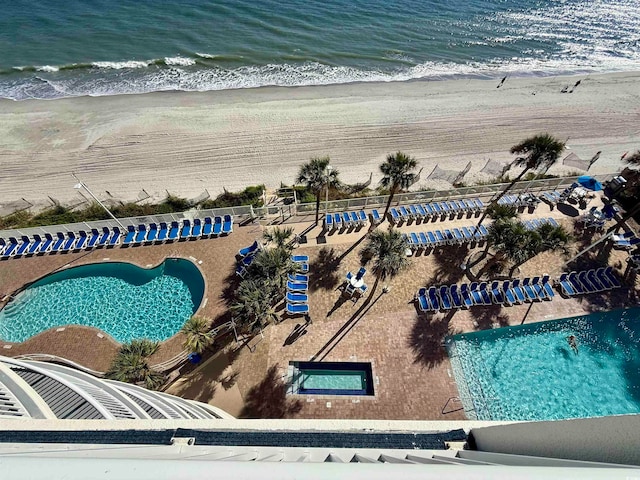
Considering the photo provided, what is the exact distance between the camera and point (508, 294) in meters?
19.9

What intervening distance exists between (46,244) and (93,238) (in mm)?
3347

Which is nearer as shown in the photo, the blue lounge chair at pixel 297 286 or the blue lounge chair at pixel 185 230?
the blue lounge chair at pixel 297 286

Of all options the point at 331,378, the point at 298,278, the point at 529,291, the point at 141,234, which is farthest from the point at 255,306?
the point at 529,291

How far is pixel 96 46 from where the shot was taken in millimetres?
48094

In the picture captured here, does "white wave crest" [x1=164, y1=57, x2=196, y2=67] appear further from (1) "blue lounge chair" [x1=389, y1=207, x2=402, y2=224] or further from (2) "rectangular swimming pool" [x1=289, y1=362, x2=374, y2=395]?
(2) "rectangular swimming pool" [x1=289, y1=362, x2=374, y2=395]

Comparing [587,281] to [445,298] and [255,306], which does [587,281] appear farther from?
[255,306]

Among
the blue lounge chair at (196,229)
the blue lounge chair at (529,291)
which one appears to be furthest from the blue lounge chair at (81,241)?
the blue lounge chair at (529,291)

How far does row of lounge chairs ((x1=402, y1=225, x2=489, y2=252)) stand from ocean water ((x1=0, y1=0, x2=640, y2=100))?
3111 cm

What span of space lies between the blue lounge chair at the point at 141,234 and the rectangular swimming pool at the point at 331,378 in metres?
15.1

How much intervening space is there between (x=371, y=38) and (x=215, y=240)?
46.6m

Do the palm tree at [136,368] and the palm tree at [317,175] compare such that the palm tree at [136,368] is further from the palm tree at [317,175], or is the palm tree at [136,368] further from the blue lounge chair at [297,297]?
the palm tree at [317,175]

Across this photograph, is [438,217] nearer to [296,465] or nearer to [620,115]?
[296,465]

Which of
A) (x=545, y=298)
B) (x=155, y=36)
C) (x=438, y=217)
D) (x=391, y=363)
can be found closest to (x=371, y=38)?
(x=155, y=36)

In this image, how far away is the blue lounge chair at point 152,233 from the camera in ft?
76.7
